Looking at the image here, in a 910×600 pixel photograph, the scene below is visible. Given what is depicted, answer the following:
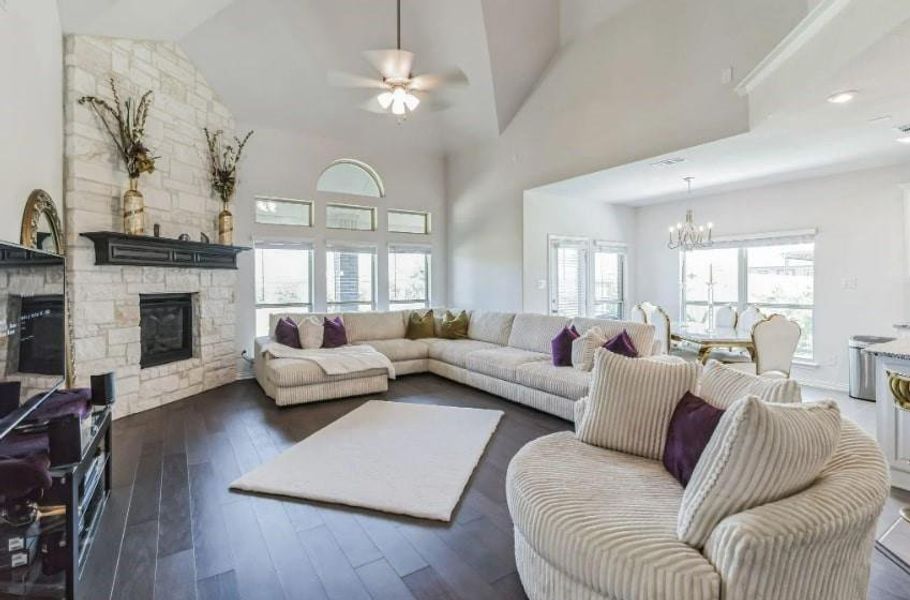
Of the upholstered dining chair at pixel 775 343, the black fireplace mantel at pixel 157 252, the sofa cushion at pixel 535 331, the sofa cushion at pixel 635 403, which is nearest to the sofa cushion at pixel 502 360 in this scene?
the sofa cushion at pixel 535 331

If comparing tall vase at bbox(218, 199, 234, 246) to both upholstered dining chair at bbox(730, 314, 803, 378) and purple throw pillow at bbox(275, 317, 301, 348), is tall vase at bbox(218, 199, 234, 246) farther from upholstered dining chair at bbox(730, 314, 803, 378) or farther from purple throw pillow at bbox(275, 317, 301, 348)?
upholstered dining chair at bbox(730, 314, 803, 378)

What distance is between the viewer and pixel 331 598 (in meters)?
1.85

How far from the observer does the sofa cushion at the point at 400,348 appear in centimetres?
588

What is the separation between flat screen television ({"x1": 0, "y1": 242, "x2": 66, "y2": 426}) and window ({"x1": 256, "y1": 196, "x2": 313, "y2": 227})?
382 cm

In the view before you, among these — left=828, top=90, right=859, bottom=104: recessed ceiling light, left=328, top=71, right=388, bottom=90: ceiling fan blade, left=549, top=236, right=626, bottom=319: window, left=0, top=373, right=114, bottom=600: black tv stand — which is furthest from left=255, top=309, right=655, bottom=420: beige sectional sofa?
left=328, top=71, right=388, bottom=90: ceiling fan blade

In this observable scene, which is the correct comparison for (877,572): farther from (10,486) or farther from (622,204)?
(622,204)

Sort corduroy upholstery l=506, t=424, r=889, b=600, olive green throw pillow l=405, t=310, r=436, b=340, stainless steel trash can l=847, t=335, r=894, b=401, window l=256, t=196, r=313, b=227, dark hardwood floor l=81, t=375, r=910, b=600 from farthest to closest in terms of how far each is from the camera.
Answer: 1. olive green throw pillow l=405, t=310, r=436, b=340
2. window l=256, t=196, r=313, b=227
3. stainless steel trash can l=847, t=335, r=894, b=401
4. dark hardwood floor l=81, t=375, r=910, b=600
5. corduroy upholstery l=506, t=424, r=889, b=600

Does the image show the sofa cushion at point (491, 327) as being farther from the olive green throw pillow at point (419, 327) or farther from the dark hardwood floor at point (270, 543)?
the dark hardwood floor at point (270, 543)

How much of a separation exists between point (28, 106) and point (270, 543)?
349 centimetres

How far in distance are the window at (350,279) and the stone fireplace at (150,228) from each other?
4.71 feet

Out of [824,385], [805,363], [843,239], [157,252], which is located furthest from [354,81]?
[824,385]

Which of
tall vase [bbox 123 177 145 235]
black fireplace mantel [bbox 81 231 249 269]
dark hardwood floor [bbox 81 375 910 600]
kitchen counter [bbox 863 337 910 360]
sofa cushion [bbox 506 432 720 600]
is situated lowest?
dark hardwood floor [bbox 81 375 910 600]

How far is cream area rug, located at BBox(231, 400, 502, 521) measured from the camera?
2648 mm

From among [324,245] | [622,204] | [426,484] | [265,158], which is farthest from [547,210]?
[426,484]
